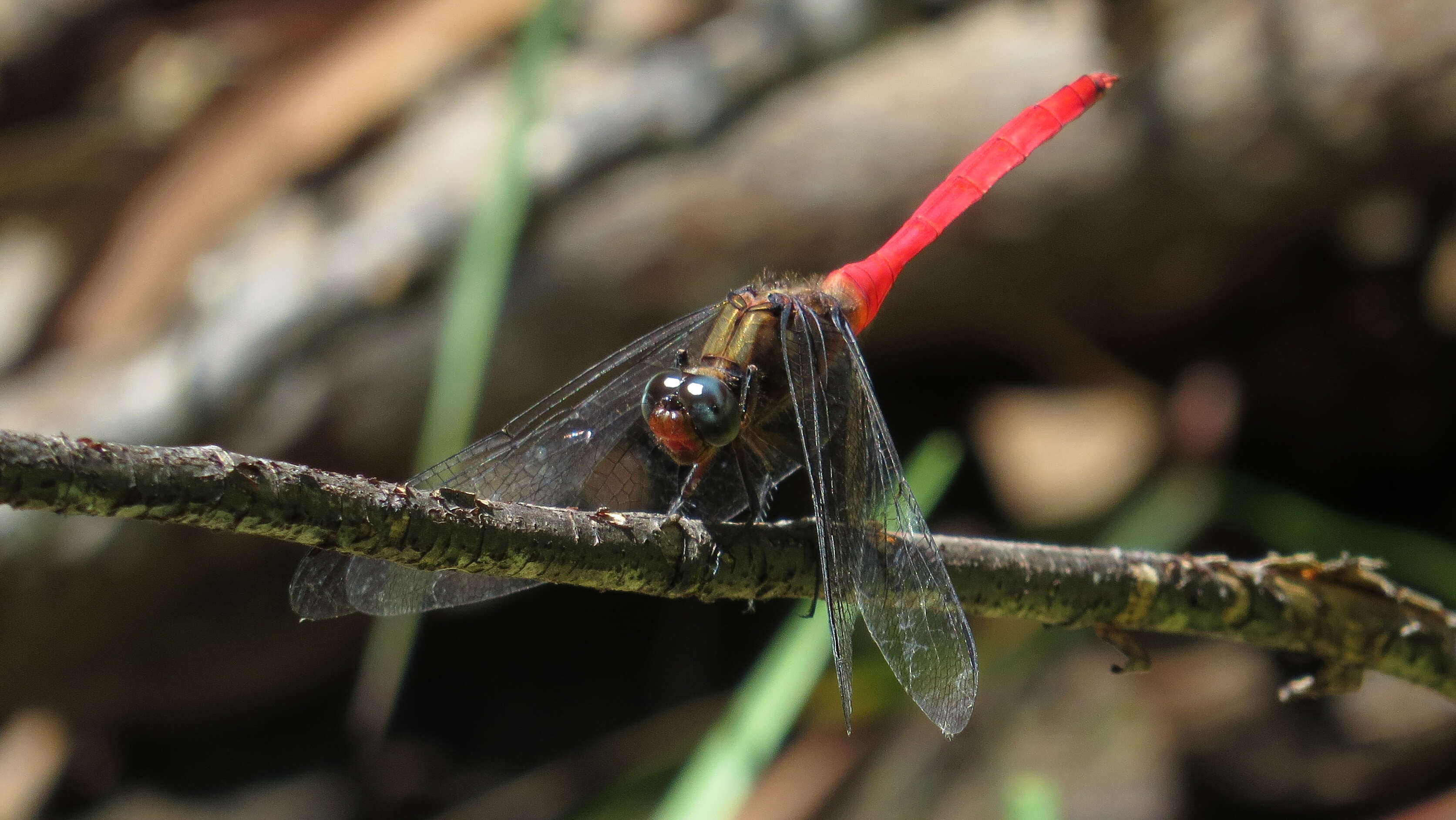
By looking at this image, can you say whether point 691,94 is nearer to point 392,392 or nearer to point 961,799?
point 392,392

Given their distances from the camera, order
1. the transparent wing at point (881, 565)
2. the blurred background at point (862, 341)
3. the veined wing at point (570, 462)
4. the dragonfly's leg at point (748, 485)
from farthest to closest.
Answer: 1. the blurred background at point (862, 341)
2. the dragonfly's leg at point (748, 485)
3. the veined wing at point (570, 462)
4. the transparent wing at point (881, 565)

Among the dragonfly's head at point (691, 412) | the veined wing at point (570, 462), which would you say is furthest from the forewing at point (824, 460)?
the veined wing at point (570, 462)

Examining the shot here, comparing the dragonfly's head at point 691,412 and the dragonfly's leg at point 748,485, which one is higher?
the dragonfly's head at point 691,412

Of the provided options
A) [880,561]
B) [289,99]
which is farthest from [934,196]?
[289,99]

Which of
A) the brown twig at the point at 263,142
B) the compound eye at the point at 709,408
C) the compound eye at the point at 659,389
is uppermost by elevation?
the brown twig at the point at 263,142

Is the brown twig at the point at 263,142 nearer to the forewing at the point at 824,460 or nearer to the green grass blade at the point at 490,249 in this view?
the green grass blade at the point at 490,249

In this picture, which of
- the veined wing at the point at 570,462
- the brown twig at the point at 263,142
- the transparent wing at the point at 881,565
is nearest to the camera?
the transparent wing at the point at 881,565

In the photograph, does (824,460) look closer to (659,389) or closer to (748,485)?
(748,485)

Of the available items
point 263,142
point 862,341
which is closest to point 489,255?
point 862,341
